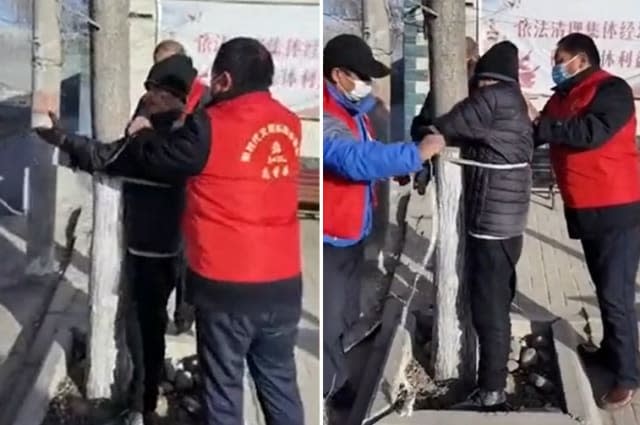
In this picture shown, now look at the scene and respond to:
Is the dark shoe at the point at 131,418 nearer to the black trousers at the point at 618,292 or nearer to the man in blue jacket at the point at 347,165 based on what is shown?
the man in blue jacket at the point at 347,165

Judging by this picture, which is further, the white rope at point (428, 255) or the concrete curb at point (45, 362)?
the white rope at point (428, 255)

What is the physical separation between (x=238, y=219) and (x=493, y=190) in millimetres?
630

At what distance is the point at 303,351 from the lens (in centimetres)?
158

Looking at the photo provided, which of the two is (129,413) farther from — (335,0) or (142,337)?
(335,0)

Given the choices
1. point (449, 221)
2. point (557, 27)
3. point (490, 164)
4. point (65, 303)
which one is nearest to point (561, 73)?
point (557, 27)

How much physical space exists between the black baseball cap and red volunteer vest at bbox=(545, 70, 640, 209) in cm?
→ 60

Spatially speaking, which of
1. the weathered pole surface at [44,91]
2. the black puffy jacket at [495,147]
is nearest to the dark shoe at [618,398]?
the black puffy jacket at [495,147]

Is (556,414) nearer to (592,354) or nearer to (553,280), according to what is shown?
(592,354)

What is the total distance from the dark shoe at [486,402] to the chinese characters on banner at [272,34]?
81 cm

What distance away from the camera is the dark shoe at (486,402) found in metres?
2.12

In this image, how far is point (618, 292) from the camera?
90.6 inches

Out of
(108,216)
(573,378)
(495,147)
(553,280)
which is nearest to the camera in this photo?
(108,216)

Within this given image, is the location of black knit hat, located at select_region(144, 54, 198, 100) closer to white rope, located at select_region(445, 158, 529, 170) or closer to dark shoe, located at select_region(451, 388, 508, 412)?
white rope, located at select_region(445, 158, 529, 170)

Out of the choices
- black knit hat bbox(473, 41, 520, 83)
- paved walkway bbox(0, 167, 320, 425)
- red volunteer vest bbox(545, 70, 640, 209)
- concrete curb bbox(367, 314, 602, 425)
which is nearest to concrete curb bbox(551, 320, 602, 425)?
concrete curb bbox(367, 314, 602, 425)
